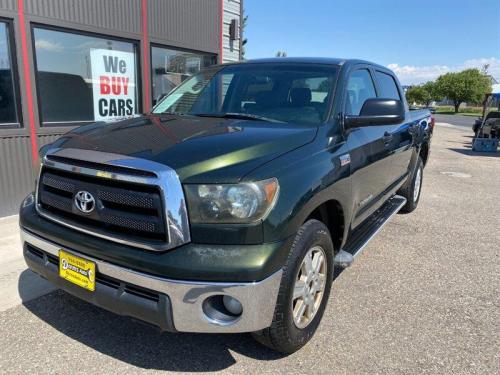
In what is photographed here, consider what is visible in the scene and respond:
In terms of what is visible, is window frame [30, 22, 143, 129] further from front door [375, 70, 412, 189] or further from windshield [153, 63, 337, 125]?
front door [375, 70, 412, 189]

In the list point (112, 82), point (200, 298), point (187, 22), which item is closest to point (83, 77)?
point (112, 82)

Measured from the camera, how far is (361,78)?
12.4ft

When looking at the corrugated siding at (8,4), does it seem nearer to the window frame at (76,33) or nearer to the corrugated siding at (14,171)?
the window frame at (76,33)

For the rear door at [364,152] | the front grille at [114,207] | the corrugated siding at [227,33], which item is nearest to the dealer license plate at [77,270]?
the front grille at [114,207]

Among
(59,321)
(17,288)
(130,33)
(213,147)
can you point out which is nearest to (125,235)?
(213,147)

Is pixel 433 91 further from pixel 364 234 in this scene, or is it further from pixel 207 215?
pixel 207 215

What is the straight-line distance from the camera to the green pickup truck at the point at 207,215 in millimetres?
2061

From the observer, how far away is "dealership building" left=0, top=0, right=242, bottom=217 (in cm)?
516

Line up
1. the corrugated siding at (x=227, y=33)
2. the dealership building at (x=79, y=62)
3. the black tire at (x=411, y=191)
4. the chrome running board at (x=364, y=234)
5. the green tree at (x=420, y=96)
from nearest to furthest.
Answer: the chrome running board at (x=364, y=234) < the dealership building at (x=79, y=62) < the black tire at (x=411, y=191) < the corrugated siding at (x=227, y=33) < the green tree at (x=420, y=96)

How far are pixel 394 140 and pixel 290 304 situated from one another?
2.56 m

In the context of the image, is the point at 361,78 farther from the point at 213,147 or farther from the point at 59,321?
the point at 59,321

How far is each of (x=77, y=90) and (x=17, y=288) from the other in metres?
3.60

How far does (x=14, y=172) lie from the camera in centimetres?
532

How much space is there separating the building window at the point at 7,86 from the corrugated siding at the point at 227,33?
15.3 ft
